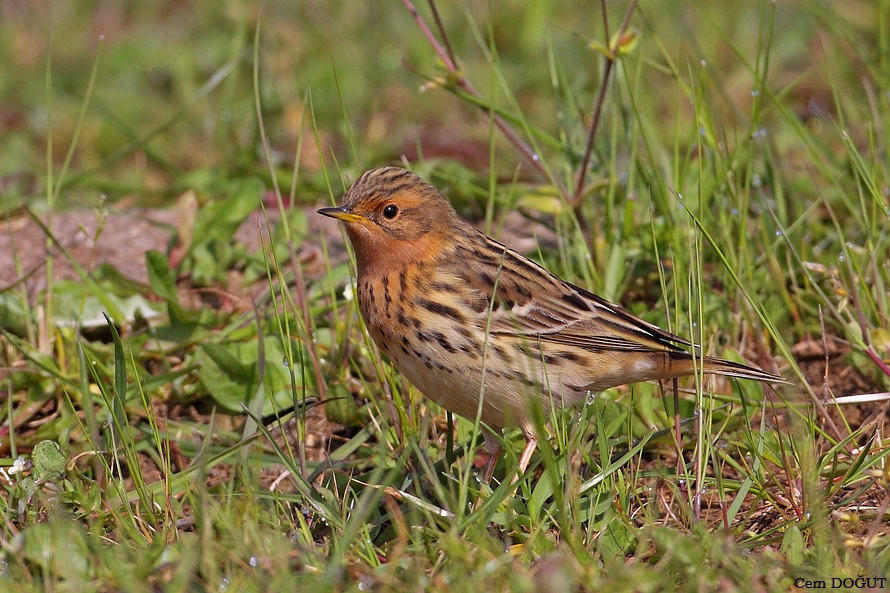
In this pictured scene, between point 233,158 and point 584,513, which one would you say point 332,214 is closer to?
point 584,513

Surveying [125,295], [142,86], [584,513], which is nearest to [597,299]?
[584,513]

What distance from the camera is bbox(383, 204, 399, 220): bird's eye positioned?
4.86 m

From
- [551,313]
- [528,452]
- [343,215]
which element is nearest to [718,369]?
[551,313]

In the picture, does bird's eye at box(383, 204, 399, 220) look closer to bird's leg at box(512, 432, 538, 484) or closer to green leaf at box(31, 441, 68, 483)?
bird's leg at box(512, 432, 538, 484)

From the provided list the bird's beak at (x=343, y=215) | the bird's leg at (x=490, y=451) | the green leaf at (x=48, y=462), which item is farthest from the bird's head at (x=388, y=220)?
the green leaf at (x=48, y=462)

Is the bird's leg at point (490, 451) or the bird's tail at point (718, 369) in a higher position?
the bird's tail at point (718, 369)

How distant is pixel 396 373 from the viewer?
5.24 meters

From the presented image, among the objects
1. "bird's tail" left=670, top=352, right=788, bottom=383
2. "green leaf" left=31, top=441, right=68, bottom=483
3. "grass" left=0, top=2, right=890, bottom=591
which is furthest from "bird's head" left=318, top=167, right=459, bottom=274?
"green leaf" left=31, top=441, right=68, bottom=483

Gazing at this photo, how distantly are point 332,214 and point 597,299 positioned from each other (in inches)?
46.9

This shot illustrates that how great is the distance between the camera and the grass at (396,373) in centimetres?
378

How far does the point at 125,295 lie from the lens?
19.8 ft

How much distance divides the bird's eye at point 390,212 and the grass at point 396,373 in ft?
0.81

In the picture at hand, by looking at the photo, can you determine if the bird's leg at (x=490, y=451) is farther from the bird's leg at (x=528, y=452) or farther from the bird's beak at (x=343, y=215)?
the bird's beak at (x=343, y=215)

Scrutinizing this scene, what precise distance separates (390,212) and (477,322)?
2.14 feet
